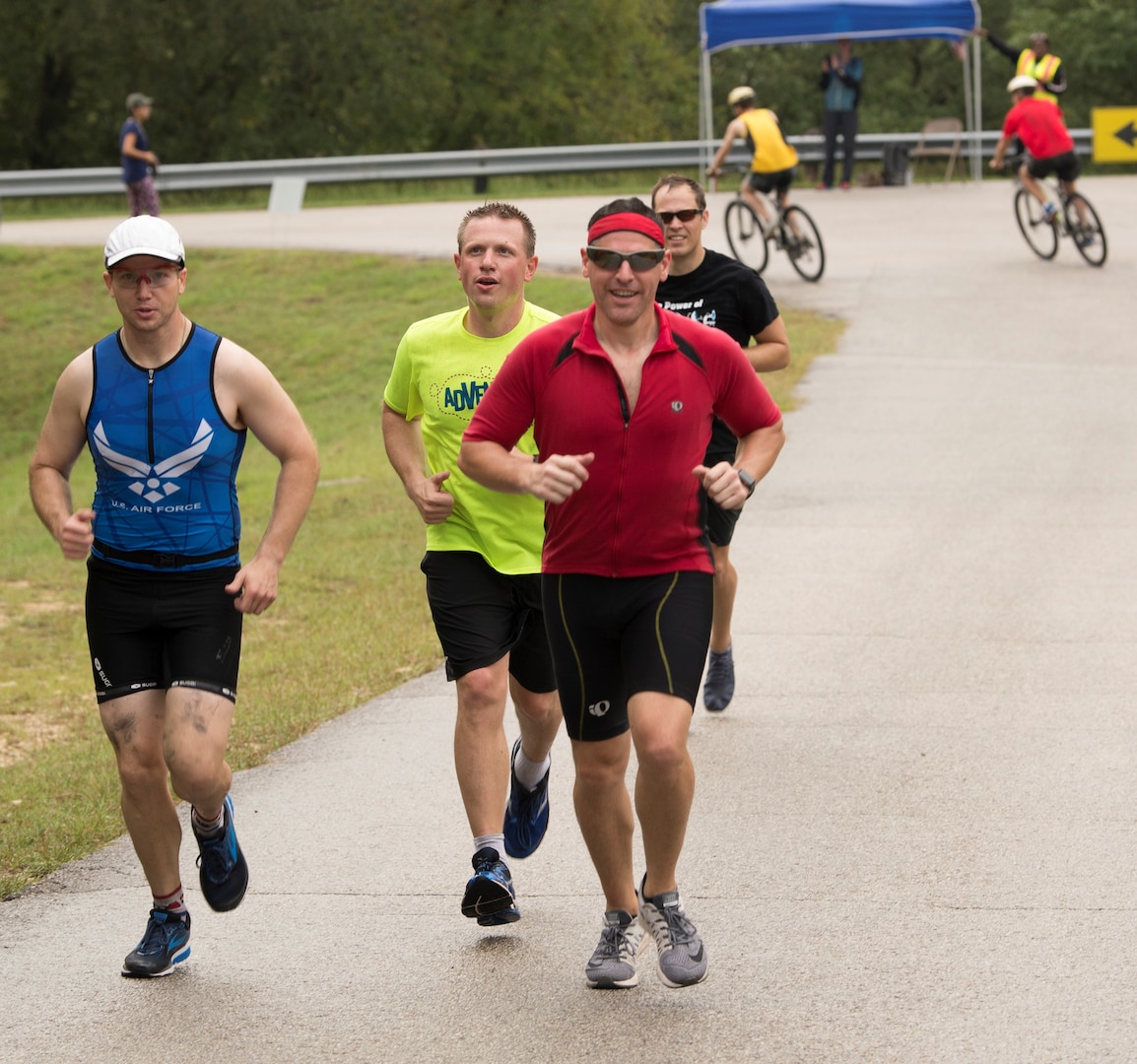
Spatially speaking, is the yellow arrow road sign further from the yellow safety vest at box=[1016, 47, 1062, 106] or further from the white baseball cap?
the white baseball cap

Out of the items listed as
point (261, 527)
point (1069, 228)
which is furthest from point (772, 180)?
point (261, 527)

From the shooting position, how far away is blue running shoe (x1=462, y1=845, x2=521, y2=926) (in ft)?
17.9

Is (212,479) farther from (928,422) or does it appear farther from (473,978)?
(928,422)

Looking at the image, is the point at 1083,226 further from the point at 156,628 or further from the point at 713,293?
the point at 156,628

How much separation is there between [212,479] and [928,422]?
35.8ft

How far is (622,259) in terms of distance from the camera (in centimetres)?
489

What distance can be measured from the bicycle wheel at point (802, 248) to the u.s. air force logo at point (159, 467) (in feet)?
52.9

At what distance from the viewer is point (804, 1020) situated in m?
4.88

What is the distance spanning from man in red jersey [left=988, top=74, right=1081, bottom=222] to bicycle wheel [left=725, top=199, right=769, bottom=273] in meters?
3.02

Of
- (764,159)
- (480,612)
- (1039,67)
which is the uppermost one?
(1039,67)

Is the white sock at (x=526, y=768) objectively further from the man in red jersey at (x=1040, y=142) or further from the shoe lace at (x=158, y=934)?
the man in red jersey at (x=1040, y=142)

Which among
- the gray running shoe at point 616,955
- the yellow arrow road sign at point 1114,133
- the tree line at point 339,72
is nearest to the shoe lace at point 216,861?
the gray running shoe at point 616,955

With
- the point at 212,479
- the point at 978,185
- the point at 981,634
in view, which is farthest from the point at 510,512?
the point at 978,185

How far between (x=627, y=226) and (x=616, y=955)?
1997 millimetres
